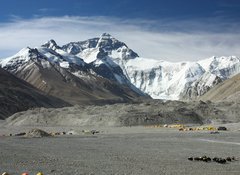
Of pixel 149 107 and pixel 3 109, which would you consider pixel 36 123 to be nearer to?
pixel 149 107

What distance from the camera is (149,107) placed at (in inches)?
4631

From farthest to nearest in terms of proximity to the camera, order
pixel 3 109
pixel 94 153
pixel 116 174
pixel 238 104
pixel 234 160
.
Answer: pixel 3 109 → pixel 238 104 → pixel 94 153 → pixel 234 160 → pixel 116 174

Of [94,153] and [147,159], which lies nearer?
[147,159]

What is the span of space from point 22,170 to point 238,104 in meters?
98.4

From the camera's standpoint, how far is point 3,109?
175125 mm

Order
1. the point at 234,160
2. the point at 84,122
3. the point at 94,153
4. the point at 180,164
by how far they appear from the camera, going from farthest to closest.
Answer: the point at 84,122 → the point at 94,153 → the point at 234,160 → the point at 180,164

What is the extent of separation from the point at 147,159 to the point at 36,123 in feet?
278

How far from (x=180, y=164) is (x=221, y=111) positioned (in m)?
84.3

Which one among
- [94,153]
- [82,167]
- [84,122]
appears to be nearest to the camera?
[82,167]

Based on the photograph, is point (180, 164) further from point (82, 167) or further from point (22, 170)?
point (22, 170)

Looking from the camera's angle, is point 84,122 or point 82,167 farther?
point 84,122

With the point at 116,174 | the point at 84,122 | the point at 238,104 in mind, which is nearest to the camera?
the point at 116,174

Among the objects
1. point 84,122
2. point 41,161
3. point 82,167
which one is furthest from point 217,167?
point 84,122

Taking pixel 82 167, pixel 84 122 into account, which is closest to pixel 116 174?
pixel 82 167
